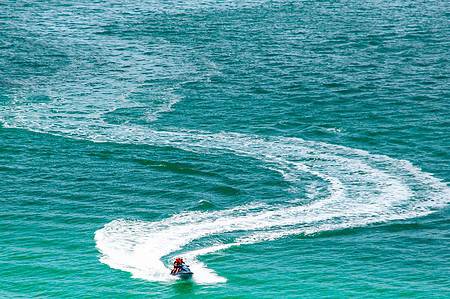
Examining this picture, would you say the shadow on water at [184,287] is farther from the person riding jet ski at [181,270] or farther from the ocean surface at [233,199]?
the person riding jet ski at [181,270]

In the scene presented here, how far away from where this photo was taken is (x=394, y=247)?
136625mm

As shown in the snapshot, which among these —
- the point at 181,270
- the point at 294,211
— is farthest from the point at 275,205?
the point at 181,270

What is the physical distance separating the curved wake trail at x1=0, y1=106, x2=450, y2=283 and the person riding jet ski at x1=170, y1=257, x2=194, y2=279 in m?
1.56

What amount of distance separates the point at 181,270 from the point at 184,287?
7.87ft

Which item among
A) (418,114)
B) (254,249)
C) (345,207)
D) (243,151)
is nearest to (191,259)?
(254,249)

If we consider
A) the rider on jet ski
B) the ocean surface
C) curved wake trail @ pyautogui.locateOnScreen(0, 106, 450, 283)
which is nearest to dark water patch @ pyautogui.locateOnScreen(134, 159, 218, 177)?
the ocean surface

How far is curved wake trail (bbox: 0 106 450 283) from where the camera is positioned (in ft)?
449

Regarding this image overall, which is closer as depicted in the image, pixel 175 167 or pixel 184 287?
pixel 184 287

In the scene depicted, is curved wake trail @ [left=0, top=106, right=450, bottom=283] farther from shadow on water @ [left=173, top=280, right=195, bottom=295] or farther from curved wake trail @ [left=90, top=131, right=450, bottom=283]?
shadow on water @ [left=173, top=280, right=195, bottom=295]

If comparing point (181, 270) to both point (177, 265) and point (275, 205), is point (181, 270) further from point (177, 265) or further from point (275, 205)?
point (275, 205)

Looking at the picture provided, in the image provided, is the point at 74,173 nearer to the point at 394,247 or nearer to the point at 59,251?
the point at 59,251

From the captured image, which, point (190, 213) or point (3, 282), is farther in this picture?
point (190, 213)

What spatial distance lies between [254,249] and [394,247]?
787 inches

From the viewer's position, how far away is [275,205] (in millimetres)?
151375
